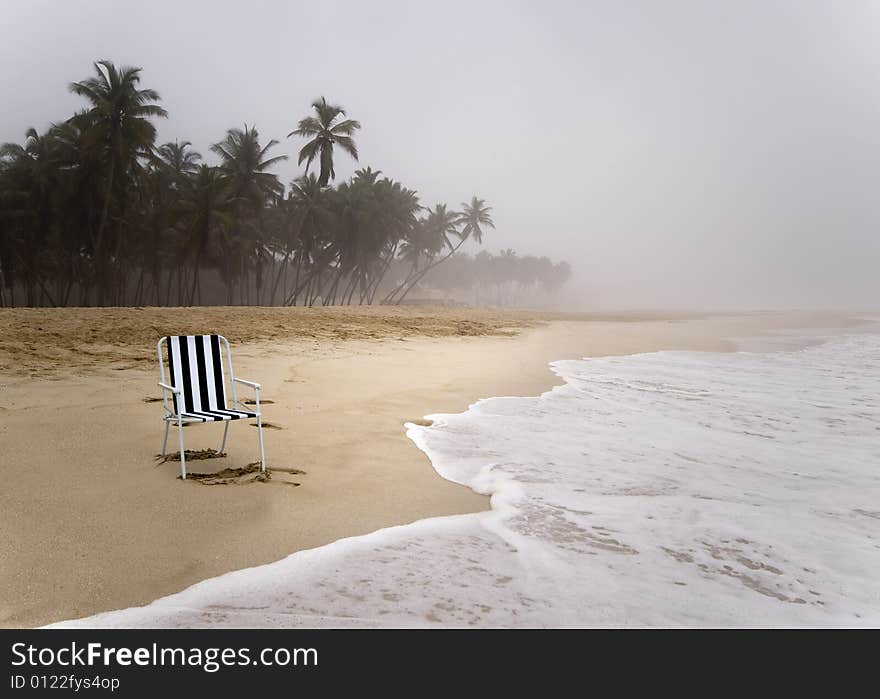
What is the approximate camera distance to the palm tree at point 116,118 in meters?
31.0

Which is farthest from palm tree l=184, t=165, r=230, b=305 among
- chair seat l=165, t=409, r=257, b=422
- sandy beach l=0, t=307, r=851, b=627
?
chair seat l=165, t=409, r=257, b=422

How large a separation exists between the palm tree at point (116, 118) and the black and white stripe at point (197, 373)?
32401 mm

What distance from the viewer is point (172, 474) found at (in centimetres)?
398

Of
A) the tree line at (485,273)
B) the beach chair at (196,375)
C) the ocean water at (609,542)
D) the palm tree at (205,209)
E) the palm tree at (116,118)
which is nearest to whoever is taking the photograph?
the ocean water at (609,542)

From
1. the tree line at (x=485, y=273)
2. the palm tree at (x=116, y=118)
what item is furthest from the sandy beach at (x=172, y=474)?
the tree line at (x=485, y=273)

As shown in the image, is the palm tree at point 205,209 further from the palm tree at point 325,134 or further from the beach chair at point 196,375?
the beach chair at point 196,375

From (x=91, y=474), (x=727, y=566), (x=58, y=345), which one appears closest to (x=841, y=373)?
(x=727, y=566)

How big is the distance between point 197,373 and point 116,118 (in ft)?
113

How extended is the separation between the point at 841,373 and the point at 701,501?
9259 millimetres

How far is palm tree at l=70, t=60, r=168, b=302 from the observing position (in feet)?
102

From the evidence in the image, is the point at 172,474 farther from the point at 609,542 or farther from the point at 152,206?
→ the point at 152,206

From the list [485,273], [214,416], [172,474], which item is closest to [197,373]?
[214,416]

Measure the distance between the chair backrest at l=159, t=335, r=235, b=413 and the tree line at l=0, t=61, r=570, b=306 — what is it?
108 feet

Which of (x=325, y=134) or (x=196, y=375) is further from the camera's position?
(x=325, y=134)
